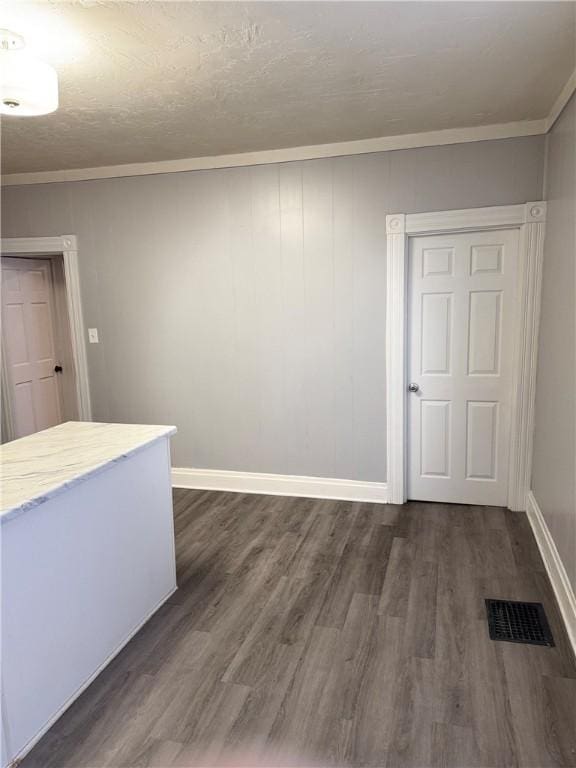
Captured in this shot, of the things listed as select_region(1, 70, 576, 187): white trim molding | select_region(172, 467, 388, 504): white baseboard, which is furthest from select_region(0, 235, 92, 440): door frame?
select_region(172, 467, 388, 504): white baseboard

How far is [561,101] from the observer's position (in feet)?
9.04

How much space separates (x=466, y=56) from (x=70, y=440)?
96.5 inches

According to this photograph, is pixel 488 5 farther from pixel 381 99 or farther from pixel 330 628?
pixel 330 628

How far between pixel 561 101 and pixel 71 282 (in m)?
3.60

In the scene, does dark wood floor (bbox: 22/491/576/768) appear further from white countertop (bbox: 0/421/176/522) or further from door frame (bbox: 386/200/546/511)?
white countertop (bbox: 0/421/176/522)

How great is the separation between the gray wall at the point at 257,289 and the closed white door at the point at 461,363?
0.25m

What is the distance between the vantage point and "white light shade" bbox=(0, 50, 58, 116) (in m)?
1.89

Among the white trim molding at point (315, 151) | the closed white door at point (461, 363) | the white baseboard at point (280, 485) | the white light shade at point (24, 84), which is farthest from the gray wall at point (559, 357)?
the white light shade at point (24, 84)

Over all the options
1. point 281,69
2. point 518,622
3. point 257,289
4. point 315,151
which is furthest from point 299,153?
point 518,622

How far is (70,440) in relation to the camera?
2.44 meters

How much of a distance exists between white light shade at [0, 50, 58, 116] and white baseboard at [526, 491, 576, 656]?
9.77 feet

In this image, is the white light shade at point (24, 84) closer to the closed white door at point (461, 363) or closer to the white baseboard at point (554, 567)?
the closed white door at point (461, 363)

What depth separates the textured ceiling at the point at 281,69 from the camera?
6.29 ft

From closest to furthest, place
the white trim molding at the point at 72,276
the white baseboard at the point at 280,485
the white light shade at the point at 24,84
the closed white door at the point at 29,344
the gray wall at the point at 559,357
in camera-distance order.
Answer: the white light shade at the point at 24,84, the gray wall at the point at 559,357, the white baseboard at the point at 280,485, the white trim molding at the point at 72,276, the closed white door at the point at 29,344
